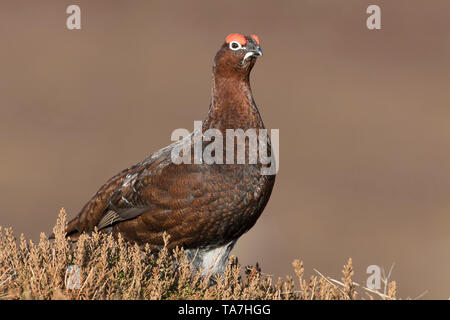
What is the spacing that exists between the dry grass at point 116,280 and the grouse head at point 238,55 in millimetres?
1594

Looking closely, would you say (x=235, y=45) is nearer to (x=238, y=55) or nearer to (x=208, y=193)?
(x=238, y=55)

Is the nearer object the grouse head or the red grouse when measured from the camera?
the red grouse

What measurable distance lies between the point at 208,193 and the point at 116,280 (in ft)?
3.56

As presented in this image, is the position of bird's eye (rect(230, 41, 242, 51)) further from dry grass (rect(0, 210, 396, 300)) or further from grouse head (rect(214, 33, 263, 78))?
dry grass (rect(0, 210, 396, 300))

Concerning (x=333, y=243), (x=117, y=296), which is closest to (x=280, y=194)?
(x=333, y=243)

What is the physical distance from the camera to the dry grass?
15.6ft

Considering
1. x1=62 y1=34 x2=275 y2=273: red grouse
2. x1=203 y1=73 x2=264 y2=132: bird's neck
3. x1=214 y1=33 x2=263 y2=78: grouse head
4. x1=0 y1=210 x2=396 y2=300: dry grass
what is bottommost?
x1=0 y1=210 x2=396 y2=300: dry grass

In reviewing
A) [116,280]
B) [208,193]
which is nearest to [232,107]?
[208,193]

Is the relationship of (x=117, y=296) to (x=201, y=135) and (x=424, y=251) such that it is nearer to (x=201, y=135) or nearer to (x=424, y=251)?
(x=201, y=135)

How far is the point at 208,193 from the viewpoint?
593 centimetres

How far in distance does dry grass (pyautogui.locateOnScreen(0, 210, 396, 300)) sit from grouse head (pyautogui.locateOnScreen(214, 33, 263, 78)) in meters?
1.59

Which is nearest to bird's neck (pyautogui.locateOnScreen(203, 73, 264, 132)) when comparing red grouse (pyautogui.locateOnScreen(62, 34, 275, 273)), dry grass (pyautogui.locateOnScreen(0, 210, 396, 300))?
red grouse (pyautogui.locateOnScreen(62, 34, 275, 273))

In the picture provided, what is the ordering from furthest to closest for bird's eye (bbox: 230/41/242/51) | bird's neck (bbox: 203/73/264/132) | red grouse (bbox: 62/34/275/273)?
bird's eye (bbox: 230/41/242/51)
bird's neck (bbox: 203/73/264/132)
red grouse (bbox: 62/34/275/273)

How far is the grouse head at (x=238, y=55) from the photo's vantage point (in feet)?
20.9
